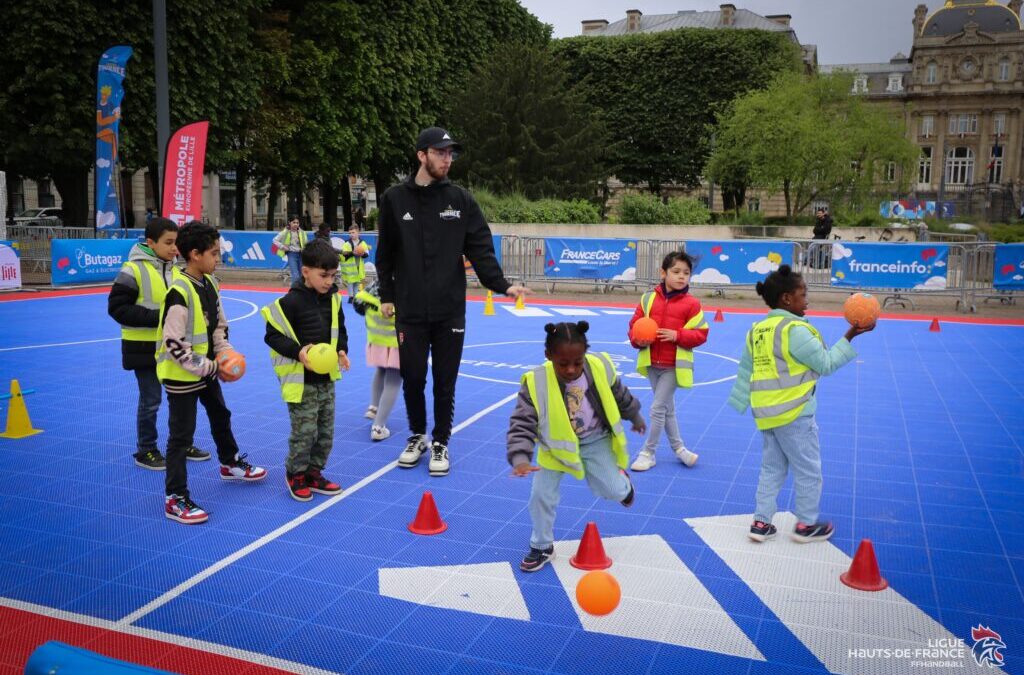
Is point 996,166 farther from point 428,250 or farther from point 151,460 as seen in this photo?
point 151,460

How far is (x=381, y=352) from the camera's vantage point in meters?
7.73

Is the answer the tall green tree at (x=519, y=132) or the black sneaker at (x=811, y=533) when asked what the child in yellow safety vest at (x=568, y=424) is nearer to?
the black sneaker at (x=811, y=533)

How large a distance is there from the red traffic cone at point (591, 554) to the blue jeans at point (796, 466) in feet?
3.65

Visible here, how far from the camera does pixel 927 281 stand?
19062mm

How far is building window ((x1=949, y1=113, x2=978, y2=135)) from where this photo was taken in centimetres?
8456

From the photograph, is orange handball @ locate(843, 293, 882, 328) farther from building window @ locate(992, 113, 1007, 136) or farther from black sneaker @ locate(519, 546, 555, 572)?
building window @ locate(992, 113, 1007, 136)

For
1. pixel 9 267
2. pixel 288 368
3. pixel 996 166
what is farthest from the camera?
pixel 996 166

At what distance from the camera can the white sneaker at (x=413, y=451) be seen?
695cm

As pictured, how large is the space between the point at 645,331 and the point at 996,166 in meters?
91.8

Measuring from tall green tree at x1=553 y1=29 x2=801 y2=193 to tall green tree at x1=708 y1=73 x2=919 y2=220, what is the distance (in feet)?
27.0

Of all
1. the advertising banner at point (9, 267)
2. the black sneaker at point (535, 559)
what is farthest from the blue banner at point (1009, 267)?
the advertising banner at point (9, 267)

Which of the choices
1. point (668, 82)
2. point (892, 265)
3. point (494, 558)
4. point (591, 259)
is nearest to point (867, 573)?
point (494, 558)

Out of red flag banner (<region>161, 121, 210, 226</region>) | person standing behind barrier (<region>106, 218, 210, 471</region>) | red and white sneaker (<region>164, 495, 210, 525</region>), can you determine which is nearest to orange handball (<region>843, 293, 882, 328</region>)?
red and white sneaker (<region>164, 495, 210, 525</region>)

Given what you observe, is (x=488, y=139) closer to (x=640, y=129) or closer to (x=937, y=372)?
(x=640, y=129)
